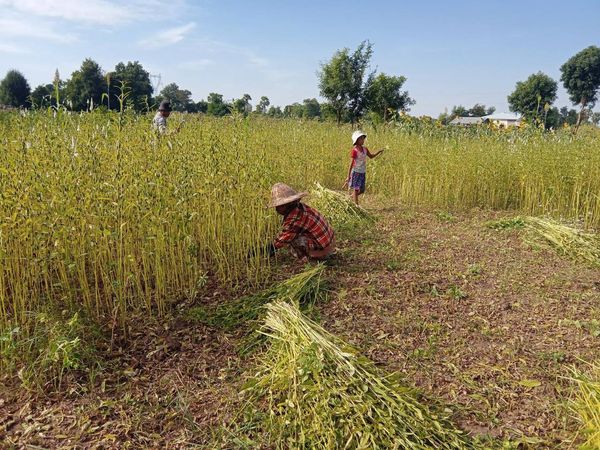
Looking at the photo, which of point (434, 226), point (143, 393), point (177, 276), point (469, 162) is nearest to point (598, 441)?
point (143, 393)

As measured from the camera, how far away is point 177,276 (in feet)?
10.5

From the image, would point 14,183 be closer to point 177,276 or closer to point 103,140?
point 103,140

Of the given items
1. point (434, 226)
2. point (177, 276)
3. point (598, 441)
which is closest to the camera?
point (598, 441)

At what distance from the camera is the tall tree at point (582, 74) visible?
128 feet

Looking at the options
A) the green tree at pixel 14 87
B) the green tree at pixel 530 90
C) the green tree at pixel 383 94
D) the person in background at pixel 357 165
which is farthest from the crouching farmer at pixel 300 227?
the green tree at pixel 14 87

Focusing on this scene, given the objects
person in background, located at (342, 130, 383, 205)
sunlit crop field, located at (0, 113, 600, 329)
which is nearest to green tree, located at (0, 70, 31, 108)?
person in background, located at (342, 130, 383, 205)

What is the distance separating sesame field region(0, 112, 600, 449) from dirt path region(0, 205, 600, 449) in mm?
12

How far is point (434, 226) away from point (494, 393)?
11.5ft

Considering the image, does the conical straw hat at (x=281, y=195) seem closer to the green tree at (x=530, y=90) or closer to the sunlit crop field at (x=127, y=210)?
the sunlit crop field at (x=127, y=210)

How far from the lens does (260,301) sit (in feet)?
10.1

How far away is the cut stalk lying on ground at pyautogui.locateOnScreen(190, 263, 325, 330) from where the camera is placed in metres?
2.90

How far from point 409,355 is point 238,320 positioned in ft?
3.61

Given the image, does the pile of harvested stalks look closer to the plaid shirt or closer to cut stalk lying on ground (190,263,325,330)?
the plaid shirt

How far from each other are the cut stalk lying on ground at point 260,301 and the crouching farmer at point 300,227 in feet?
1.18
